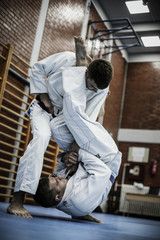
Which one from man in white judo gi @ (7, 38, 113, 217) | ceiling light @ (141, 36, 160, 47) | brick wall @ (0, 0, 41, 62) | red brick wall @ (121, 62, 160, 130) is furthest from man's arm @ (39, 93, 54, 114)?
red brick wall @ (121, 62, 160, 130)

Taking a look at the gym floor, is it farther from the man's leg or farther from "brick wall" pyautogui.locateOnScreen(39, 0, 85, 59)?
"brick wall" pyautogui.locateOnScreen(39, 0, 85, 59)

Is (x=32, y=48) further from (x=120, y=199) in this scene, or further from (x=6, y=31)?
(x=120, y=199)

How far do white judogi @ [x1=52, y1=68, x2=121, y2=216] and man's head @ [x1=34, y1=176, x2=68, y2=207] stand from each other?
5cm

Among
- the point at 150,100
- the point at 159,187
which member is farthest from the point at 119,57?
the point at 159,187

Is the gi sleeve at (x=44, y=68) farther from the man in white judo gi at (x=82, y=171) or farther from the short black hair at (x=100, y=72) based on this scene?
the short black hair at (x=100, y=72)

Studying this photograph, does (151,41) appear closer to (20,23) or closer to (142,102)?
(142,102)

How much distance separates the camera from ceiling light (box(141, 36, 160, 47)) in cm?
858

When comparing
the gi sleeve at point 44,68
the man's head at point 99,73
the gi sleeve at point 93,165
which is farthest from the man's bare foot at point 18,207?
the man's head at point 99,73

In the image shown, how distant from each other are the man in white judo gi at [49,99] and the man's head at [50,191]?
0.07m

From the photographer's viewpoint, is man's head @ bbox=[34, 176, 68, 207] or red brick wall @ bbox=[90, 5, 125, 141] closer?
man's head @ bbox=[34, 176, 68, 207]

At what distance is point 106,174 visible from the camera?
2.31 m

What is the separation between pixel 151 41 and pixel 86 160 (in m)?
7.26

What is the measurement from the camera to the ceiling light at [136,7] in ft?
21.3

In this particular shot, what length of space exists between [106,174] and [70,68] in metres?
0.99
